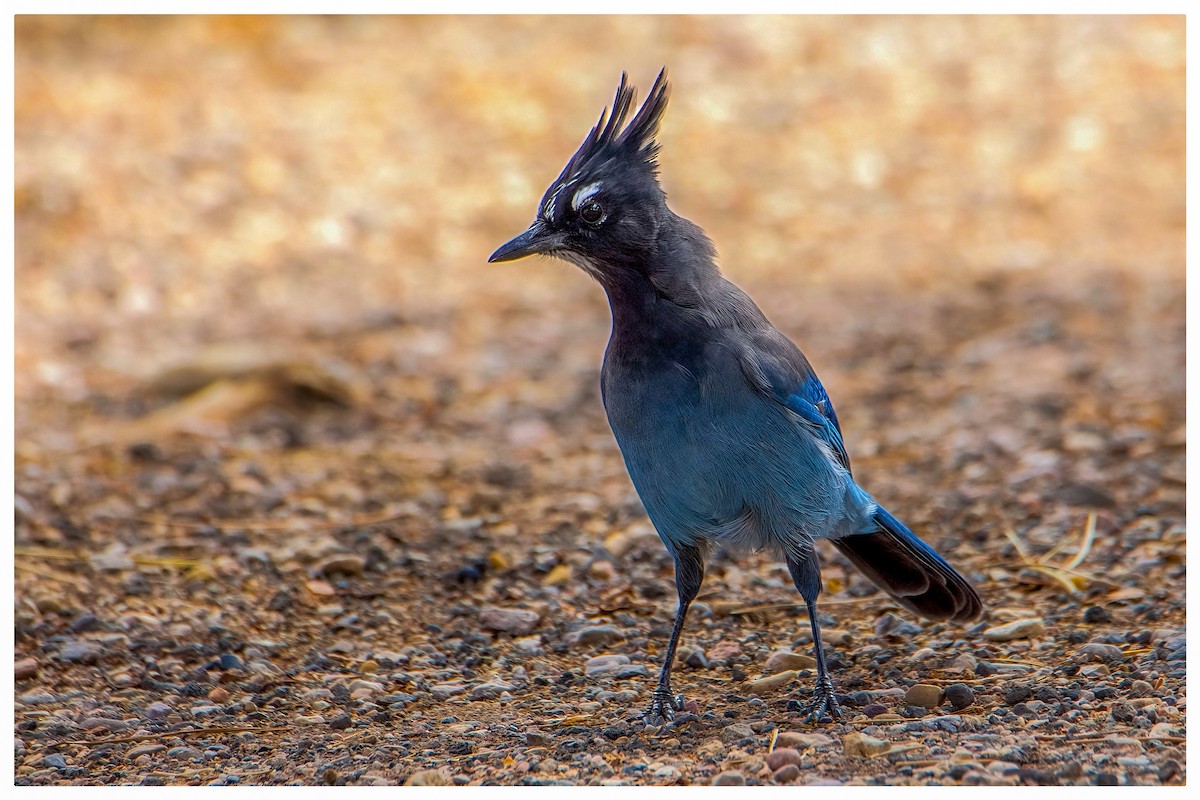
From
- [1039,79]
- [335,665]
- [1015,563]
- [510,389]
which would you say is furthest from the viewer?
[1039,79]

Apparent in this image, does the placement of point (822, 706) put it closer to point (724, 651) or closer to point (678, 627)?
point (678, 627)

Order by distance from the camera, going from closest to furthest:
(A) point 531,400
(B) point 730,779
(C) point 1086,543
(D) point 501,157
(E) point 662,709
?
(B) point 730,779, (E) point 662,709, (C) point 1086,543, (A) point 531,400, (D) point 501,157

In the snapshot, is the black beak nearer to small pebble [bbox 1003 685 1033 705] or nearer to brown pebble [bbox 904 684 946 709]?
brown pebble [bbox 904 684 946 709]

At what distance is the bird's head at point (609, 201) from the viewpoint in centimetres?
327

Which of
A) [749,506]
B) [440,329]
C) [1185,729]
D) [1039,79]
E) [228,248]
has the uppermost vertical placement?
[1039,79]

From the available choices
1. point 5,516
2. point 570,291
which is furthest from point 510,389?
point 5,516

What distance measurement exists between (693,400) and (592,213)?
53cm

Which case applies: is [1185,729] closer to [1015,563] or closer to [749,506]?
[749,506]

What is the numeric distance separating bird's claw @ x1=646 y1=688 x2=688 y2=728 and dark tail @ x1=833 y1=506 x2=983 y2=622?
0.58 m

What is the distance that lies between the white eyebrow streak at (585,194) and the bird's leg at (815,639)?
96 centimetres

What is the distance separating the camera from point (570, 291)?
767 cm

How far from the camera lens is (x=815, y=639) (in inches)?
129

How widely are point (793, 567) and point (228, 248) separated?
5387 mm

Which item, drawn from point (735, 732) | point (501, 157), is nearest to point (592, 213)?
point (735, 732)
